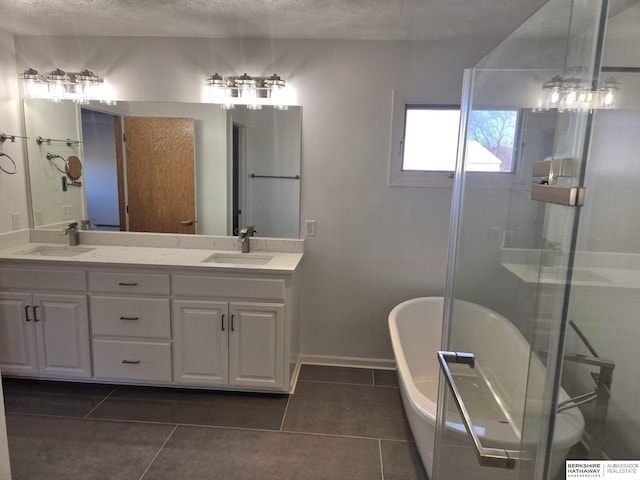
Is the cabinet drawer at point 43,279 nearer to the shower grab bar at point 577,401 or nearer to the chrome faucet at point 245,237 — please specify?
the chrome faucet at point 245,237

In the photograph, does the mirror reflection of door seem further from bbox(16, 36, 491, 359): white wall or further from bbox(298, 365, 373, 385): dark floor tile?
bbox(298, 365, 373, 385): dark floor tile

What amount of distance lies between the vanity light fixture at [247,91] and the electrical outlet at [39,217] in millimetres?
1589

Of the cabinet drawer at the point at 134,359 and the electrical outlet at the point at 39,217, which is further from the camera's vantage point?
the electrical outlet at the point at 39,217

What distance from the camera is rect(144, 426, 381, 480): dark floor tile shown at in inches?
79.7

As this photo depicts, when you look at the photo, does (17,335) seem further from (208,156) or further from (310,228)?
(310,228)

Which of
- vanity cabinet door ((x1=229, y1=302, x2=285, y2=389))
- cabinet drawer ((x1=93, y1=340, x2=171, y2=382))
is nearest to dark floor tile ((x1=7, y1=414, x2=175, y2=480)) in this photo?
cabinet drawer ((x1=93, y1=340, x2=171, y2=382))

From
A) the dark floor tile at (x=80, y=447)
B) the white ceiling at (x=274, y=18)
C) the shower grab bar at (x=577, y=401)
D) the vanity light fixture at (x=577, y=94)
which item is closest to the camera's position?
the vanity light fixture at (x=577, y=94)

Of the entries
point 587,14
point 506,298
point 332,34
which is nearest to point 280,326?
point 506,298

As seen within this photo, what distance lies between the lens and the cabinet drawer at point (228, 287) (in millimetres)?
2549

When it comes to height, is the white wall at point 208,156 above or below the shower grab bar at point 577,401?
above

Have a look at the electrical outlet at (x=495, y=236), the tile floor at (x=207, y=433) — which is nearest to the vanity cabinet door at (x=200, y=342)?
the tile floor at (x=207, y=433)

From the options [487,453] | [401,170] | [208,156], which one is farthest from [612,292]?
[208,156]

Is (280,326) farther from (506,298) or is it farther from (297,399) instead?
(506,298)

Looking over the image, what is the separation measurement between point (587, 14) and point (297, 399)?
248 centimetres
